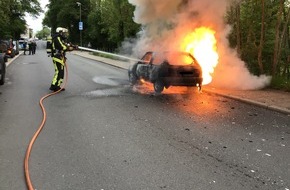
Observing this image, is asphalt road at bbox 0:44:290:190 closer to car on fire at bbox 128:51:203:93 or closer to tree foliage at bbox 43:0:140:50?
car on fire at bbox 128:51:203:93

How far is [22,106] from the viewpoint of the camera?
9.08 meters

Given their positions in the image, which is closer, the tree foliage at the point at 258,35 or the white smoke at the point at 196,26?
the white smoke at the point at 196,26

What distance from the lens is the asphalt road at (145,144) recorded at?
4.41 meters

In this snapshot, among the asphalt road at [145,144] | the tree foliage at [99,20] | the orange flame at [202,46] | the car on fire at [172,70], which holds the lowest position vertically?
the asphalt road at [145,144]

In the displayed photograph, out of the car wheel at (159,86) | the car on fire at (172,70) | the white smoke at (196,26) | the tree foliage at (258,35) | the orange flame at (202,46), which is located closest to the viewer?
the car on fire at (172,70)

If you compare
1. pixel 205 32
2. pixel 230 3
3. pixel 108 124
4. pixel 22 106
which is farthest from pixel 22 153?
pixel 230 3

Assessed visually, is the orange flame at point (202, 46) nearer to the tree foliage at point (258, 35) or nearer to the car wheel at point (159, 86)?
the tree foliage at point (258, 35)

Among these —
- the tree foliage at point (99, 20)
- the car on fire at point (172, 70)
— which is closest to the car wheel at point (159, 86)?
the car on fire at point (172, 70)

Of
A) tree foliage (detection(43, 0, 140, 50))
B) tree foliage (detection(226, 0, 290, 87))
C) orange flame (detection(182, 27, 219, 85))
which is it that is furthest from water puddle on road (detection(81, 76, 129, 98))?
tree foliage (detection(43, 0, 140, 50))

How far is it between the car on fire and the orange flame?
4.22 feet

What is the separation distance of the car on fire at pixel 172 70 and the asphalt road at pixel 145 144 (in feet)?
2.43

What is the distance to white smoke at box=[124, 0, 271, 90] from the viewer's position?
1205 cm

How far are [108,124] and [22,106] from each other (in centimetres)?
298

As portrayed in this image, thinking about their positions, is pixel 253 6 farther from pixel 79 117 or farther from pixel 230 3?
pixel 79 117
